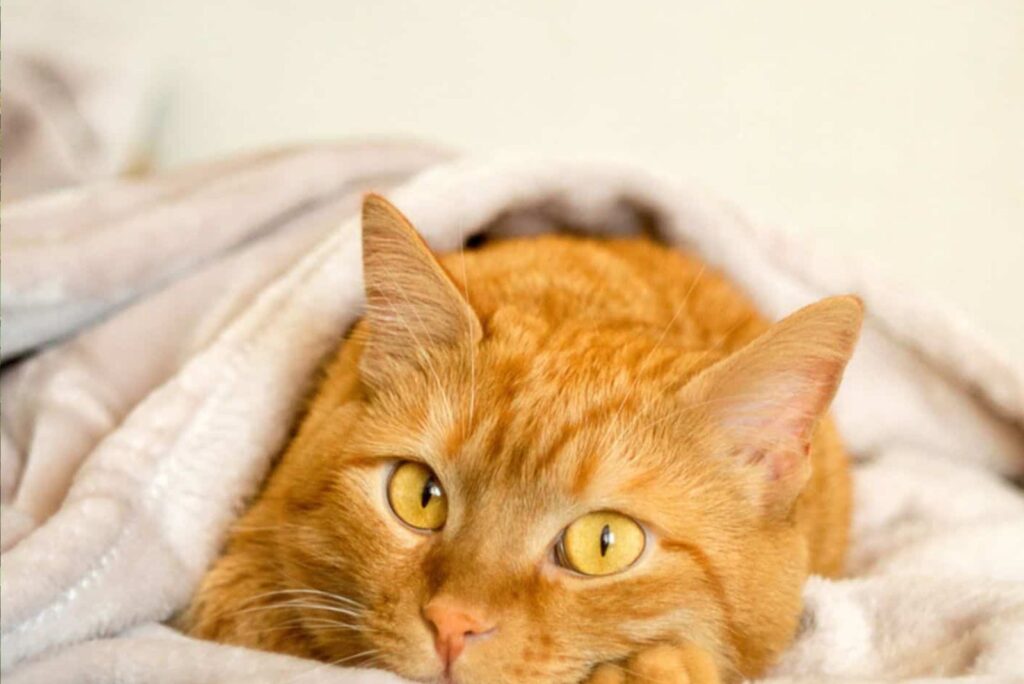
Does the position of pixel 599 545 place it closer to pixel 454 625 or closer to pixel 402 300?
pixel 454 625

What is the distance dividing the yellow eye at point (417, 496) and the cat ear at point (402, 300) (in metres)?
0.17

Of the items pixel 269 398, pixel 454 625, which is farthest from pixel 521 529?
pixel 269 398

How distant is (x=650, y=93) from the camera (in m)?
2.47

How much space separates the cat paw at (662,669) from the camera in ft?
3.34

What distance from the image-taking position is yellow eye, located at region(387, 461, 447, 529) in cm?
116

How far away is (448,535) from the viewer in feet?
3.65

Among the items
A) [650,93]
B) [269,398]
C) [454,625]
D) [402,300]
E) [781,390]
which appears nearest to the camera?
[454,625]

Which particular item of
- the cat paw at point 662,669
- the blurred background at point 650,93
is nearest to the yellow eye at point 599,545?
the cat paw at point 662,669

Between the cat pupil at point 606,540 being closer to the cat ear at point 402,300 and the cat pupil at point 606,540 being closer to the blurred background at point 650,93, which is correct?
the cat ear at point 402,300

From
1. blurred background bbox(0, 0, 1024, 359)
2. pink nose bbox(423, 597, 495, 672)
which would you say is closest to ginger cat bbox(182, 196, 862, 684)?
pink nose bbox(423, 597, 495, 672)

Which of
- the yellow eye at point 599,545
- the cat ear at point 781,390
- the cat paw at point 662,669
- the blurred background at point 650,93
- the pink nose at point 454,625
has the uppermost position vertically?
the blurred background at point 650,93

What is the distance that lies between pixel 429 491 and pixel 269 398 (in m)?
0.41

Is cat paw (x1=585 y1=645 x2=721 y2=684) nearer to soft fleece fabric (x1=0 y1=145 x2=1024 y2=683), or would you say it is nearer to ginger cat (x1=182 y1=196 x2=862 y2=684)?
ginger cat (x1=182 y1=196 x2=862 y2=684)

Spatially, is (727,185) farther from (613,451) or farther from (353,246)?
(613,451)
